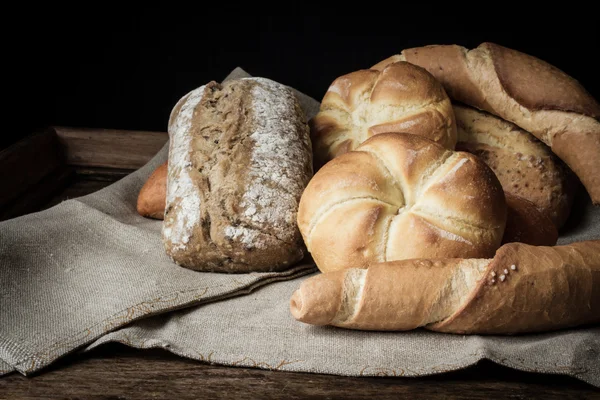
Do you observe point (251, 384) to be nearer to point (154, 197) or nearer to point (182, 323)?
point (182, 323)

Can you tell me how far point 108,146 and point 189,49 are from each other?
0.60 meters

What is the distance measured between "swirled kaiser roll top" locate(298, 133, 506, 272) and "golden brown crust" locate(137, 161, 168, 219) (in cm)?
67

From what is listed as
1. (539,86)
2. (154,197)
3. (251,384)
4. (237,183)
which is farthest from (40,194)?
(539,86)

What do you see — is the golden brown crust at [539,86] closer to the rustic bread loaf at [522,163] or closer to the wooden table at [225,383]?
the rustic bread loaf at [522,163]

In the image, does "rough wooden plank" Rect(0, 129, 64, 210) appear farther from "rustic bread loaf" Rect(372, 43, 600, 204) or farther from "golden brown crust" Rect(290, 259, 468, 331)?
"rustic bread loaf" Rect(372, 43, 600, 204)

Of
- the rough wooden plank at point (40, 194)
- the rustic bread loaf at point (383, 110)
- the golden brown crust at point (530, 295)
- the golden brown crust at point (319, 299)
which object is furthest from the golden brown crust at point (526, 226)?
the rough wooden plank at point (40, 194)

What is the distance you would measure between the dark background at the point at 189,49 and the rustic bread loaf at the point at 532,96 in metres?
0.54

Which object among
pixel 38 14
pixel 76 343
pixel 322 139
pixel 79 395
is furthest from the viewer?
pixel 38 14

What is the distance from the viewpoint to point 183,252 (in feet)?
5.52

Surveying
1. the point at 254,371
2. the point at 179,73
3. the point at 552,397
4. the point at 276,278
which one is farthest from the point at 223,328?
the point at 179,73

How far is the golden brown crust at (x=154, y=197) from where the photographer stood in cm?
208

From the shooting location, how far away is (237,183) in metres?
1.74

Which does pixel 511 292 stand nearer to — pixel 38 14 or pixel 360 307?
pixel 360 307

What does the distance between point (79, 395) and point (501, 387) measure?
89cm
